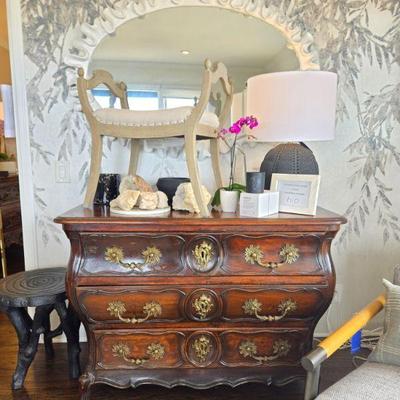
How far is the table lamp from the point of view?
1.44 m

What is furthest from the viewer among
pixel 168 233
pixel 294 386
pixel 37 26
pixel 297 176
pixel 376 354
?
pixel 37 26

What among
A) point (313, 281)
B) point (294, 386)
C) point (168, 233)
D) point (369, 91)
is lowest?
point (294, 386)

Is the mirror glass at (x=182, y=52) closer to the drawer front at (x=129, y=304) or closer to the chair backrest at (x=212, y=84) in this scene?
the chair backrest at (x=212, y=84)

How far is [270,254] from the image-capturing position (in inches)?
55.2

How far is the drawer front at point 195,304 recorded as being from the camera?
1387 millimetres

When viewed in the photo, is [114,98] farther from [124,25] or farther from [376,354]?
[376,354]

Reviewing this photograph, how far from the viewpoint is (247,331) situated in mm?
1472

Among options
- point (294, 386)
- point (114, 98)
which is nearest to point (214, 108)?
point (114, 98)

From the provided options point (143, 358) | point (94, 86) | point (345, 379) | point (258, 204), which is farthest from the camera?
point (94, 86)

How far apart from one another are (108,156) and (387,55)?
67.9 inches

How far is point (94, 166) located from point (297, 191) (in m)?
0.93

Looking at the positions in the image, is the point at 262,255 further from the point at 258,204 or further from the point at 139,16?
the point at 139,16

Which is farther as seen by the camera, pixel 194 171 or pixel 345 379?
pixel 194 171

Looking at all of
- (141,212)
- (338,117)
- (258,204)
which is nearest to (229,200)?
(258,204)
